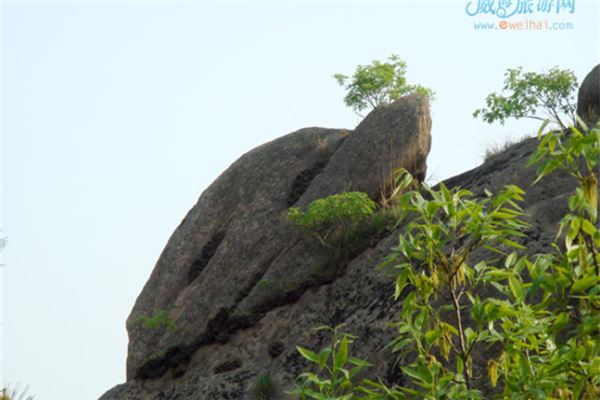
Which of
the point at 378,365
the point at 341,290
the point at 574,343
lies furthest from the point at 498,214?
the point at 341,290

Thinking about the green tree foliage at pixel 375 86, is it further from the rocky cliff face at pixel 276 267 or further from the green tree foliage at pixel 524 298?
the green tree foliage at pixel 524 298

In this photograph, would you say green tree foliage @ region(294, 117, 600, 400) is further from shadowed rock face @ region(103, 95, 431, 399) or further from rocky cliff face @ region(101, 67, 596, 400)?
shadowed rock face @ region(103, 95, 431, 399)

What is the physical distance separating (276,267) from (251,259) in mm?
1066

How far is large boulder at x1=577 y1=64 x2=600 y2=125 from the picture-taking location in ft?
67.7

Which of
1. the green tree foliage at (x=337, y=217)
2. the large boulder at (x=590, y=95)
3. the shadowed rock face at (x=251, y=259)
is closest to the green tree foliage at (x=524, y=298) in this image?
the shadowed rock face at (x=251, y=259)

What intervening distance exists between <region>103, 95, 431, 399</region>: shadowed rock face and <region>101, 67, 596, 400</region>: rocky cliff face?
0.10 feet

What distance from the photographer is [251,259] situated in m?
20.2

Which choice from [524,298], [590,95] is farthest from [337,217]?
[524,298]

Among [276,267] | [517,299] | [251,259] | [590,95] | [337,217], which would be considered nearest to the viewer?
[517,299]

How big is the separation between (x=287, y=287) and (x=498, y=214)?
43.3 feet

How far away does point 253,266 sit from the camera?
Result: 19.9 m

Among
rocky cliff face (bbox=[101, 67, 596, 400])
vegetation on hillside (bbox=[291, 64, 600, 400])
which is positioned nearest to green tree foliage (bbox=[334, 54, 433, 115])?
rocky cliff face (bbox=[101, 67, 596, 400])

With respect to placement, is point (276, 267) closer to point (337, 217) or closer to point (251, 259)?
point (251, 259)

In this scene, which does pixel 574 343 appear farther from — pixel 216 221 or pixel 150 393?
pixel 216 221
